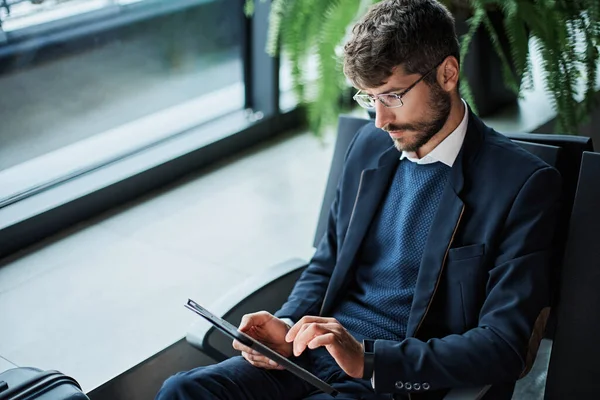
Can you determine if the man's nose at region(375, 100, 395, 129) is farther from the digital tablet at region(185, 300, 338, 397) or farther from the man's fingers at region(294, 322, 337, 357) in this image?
the digital tablet at region(185, 300, 338, 397)

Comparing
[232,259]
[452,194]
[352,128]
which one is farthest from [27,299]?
[452,194]

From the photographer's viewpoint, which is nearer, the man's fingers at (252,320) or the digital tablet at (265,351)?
the digital tablet at (265,351)

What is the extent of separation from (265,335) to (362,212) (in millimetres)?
380

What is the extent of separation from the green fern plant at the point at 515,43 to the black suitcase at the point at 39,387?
1.47 metres

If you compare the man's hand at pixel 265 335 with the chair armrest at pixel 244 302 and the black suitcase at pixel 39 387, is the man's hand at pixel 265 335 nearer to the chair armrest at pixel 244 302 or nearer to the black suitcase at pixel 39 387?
the chair armrest at pixel 244 302

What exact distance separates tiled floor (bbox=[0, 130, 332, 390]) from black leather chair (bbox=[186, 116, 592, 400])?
0.40 m

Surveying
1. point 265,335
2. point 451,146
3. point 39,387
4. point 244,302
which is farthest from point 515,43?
point 39,387

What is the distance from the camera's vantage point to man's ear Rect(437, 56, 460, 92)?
195 cm

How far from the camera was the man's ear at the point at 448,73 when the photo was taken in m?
1.95

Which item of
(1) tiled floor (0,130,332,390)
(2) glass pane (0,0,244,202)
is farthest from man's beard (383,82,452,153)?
(2) glass pane (0,0,244,202)

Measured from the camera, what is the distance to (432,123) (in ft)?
6.51

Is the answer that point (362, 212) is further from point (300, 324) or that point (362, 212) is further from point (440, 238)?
point (300, 324)

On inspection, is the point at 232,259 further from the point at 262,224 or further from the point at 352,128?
the point at 352,128

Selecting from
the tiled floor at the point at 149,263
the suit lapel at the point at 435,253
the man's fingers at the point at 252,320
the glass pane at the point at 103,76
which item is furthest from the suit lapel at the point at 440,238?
the glass pane at the point at 103,76
